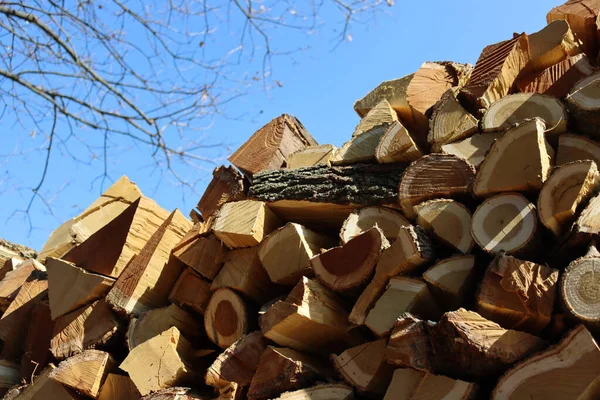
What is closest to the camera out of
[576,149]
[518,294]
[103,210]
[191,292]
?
[518,294]

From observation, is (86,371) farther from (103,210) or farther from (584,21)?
(584,21)

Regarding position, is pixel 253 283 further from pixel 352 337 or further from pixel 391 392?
pixel 391 392

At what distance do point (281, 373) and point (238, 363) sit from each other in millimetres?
250

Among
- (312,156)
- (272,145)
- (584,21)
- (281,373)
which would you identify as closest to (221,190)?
(272,145)

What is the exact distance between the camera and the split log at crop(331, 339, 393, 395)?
7.00 feet

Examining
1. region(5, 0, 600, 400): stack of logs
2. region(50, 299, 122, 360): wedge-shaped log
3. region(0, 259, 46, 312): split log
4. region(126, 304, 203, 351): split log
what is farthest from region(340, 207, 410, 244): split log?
region(0, 259, 46, 312): split log

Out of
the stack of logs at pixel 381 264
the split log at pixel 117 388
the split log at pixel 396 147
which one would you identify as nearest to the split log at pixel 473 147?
the stack of logs at pixel 381 264

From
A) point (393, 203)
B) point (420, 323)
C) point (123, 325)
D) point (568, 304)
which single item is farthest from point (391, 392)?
point (123, 325)

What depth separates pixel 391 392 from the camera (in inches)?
78.9

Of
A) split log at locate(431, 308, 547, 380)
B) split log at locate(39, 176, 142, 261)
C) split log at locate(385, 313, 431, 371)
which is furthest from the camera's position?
split log at locate(39, 176, 142, 261)

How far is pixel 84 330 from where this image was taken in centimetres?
298

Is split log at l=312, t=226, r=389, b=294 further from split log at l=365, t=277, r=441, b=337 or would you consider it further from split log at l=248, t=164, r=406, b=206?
split log at l=248, t=164, r=406, b=206

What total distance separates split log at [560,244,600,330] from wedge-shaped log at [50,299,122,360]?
190cm

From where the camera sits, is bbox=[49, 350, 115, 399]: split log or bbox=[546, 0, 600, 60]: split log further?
bbox=[49, 350, 115, 399]: split log
